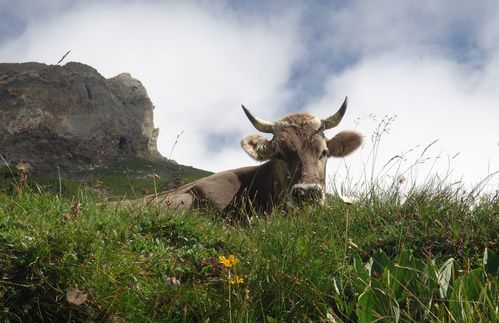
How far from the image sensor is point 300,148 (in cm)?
995

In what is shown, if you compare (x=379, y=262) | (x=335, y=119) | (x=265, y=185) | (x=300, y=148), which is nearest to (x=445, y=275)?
(x=379, y=262)

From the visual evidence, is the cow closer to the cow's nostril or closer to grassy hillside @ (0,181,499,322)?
the cow's nostril

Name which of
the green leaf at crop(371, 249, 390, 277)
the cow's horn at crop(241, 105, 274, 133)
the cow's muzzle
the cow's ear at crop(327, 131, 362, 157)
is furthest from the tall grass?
the cow's horn at crop(241, 105, 274, 133)

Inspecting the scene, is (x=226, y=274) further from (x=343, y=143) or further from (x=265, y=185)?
(x=343, y=143)

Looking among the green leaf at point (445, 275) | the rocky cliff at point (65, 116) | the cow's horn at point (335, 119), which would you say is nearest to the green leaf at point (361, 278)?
the green leaf at point (445, 275)

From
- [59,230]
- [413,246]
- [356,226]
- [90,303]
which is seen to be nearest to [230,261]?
[90,303]

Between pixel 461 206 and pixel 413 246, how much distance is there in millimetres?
1024

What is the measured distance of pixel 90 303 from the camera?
12.7 ft

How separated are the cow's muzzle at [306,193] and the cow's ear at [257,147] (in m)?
2.20

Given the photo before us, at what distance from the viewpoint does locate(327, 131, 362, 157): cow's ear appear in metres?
11.4

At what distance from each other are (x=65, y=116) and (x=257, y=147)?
16928 centimetres

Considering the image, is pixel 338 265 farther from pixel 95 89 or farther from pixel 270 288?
pixel 95 89

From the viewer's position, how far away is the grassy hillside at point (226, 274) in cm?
366

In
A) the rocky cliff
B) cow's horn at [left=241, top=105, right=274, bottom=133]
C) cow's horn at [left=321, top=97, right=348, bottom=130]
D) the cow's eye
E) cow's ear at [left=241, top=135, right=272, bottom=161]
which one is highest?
the rocky cliff
